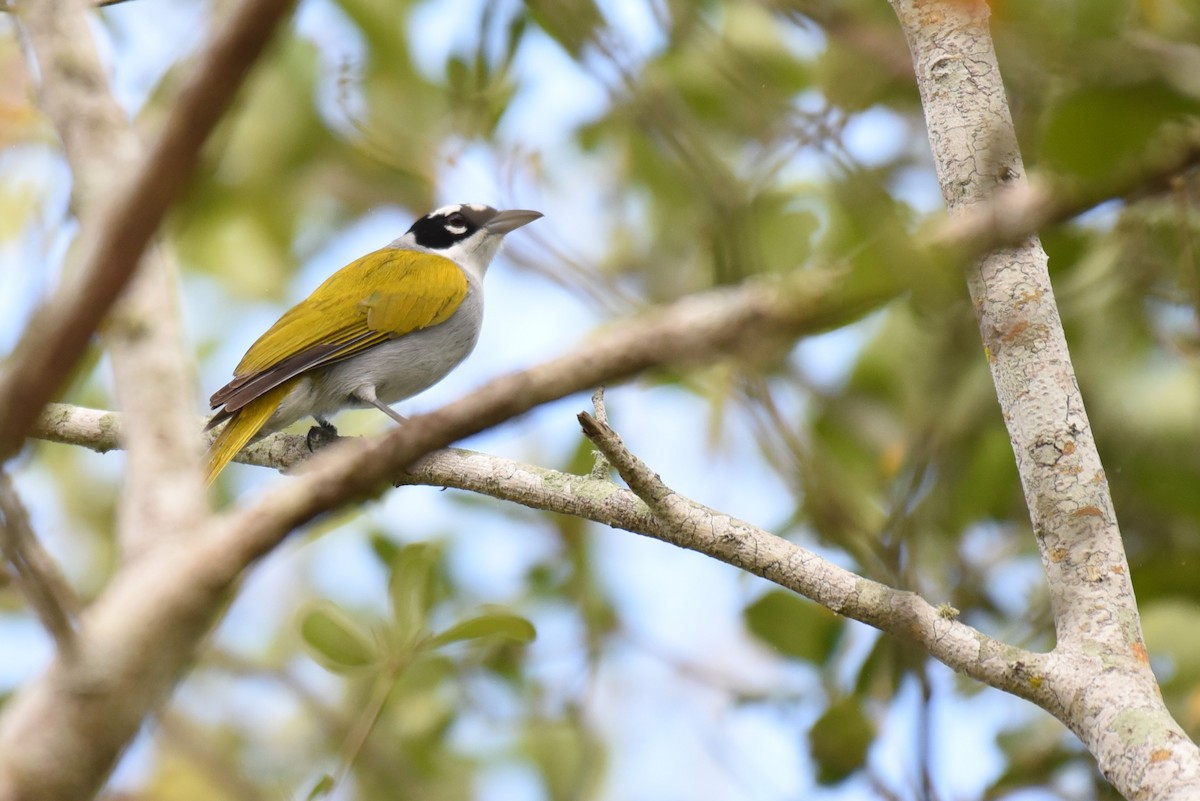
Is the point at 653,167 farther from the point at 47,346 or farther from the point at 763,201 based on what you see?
the point at 47,346

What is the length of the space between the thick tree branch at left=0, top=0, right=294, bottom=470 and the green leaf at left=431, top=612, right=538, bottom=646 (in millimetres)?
2196

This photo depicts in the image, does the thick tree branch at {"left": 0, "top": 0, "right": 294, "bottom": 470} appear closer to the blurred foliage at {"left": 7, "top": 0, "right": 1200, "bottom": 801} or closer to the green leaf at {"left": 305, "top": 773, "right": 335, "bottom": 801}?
the blurred foliage at {"left": 7, "top": 0, "right": 1200, "bottom": 801}

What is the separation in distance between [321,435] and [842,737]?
2.55 meters

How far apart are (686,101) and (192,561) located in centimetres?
373

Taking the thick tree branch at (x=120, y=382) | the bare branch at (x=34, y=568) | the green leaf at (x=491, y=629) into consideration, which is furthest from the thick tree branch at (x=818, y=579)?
the bare branch at (x=34, y=568)

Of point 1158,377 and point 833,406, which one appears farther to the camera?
point 833,406

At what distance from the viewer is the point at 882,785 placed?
289 centimetres

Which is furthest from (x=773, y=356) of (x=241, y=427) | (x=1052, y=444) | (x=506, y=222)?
(x=506, y=222)

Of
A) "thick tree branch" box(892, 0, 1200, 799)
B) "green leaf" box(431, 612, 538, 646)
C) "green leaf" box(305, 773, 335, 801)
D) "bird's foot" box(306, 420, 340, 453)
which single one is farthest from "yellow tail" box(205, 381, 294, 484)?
"thick tree branch" box(892, 0, 1200, 799)

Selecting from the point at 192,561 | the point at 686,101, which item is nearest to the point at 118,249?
the point at 192,561

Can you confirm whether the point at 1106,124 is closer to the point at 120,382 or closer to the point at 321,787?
the point at 120,382

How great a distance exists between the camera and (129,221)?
0.86m

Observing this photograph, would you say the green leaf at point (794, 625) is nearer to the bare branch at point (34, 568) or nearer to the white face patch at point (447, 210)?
the bare branch at point (34, 568)

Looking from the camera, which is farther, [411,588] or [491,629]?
[411,588]
